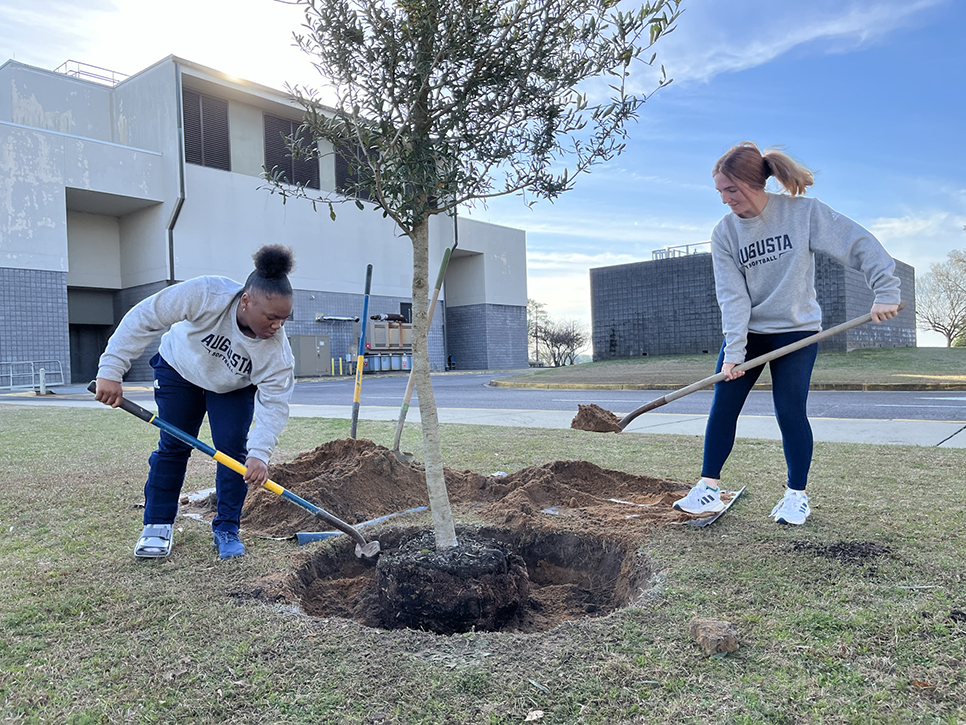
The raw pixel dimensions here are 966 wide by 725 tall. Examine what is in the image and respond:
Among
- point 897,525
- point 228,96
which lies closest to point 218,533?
point 897,525

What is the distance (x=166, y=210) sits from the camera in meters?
21.4

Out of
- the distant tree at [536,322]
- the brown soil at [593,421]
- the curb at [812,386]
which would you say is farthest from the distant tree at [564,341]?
the brown soil at [593,421]

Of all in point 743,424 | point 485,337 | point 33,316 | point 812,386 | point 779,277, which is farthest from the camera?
point 485,337

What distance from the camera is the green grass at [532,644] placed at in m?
1.59

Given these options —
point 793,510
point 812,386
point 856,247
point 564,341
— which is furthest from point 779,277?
point 564,341

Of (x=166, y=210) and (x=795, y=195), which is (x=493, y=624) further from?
(x=166, y=210)

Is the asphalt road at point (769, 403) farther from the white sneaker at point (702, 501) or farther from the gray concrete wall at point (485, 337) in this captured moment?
the gray concrete wall at point (485, 337)

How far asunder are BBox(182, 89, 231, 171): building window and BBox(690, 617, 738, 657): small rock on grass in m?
23.9

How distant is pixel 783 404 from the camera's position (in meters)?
3.13

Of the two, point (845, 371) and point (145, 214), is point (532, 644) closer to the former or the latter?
point (845, 371)

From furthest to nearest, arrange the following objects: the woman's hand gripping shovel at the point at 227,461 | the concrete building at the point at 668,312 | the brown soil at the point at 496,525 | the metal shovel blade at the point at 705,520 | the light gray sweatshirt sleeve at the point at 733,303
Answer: the concrete building at the point at 668,312, the light gray sweatshirt sleeve at the point at 733,303, the metal shovel blade at the point at 705,520, the woman's hand gripping shovel at the point at 227,461, the brown soil at the point at 496,525

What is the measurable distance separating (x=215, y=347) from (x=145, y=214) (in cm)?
2249

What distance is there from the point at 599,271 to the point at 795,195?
81.9 ft

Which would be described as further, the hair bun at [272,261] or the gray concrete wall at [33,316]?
the gray concrete wall at [33,316]
